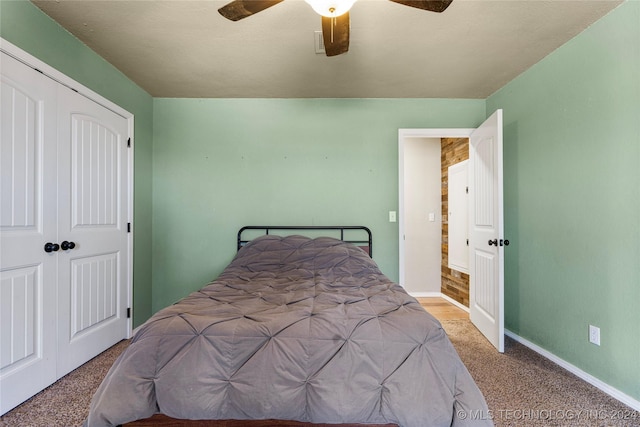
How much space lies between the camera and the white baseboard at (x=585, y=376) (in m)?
1.85

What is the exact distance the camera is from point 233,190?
3357 mm

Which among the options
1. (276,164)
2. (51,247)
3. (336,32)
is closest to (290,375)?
(336,32)

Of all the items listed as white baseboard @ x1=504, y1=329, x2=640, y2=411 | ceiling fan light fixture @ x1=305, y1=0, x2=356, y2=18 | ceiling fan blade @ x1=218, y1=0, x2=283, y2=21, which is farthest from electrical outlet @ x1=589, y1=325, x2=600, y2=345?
ceiling fan blade @ x1=218, y1=0, x2=283, y2=21

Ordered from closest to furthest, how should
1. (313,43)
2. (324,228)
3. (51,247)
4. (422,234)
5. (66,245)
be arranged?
(51,247), (66,245), (313,43), (324,228), (422,234)

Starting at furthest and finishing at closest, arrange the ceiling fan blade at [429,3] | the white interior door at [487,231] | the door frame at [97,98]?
the white interior door at [487,231] → the door frame at [97,98] → the ceiling fan blade at [429,3]

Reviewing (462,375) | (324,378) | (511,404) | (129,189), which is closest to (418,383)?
(462,375)

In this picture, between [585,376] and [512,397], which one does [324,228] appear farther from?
[585,376]

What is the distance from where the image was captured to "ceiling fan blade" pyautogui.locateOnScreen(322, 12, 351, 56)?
60.2 inches

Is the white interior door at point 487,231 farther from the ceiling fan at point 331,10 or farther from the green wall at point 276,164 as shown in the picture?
the ceiling fan at point 331,10

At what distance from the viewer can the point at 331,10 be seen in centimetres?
133

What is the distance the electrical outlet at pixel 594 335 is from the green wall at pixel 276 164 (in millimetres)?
1677

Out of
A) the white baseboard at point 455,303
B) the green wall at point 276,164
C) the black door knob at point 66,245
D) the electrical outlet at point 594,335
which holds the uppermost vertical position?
the green wall at point 276,164

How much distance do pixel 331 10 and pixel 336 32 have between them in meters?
0.27

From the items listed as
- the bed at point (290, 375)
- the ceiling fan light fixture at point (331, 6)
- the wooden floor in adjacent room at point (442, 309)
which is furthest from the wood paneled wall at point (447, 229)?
the ceiling fan light fixture at point (331, 6)
